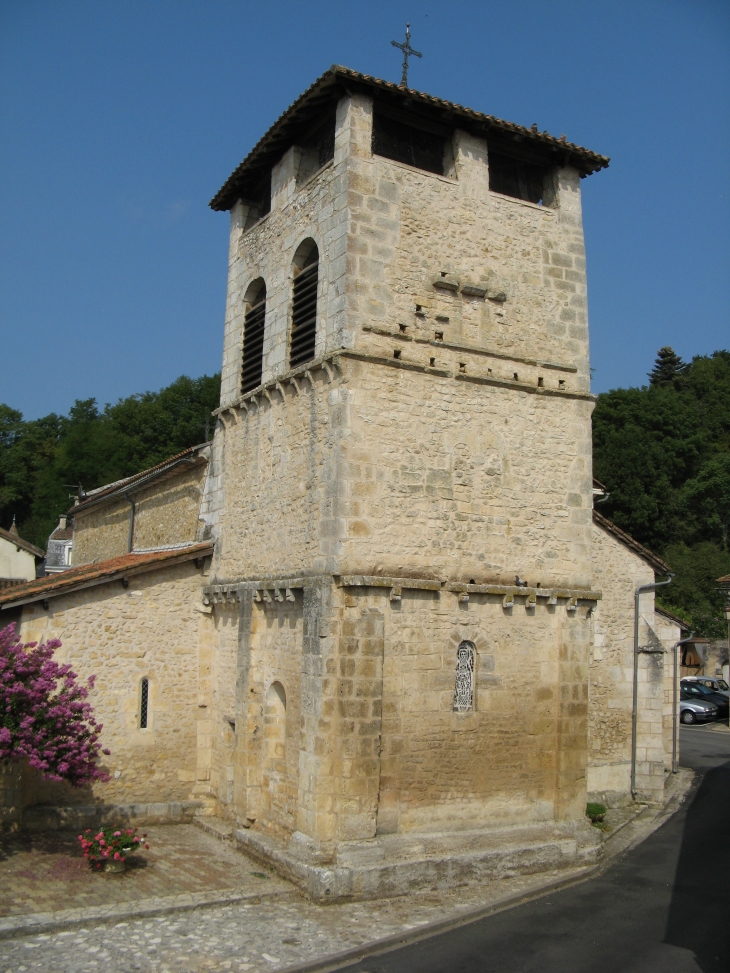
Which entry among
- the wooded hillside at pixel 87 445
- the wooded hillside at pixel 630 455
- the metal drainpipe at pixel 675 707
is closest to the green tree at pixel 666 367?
the wooded hillside at pixel 630 455

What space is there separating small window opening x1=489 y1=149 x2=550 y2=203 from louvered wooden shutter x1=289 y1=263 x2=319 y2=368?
11.8 feet

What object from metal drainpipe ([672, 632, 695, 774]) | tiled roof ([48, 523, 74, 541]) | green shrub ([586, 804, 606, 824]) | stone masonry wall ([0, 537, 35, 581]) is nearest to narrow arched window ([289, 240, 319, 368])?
green shrub ([586, 804, 606, 824])

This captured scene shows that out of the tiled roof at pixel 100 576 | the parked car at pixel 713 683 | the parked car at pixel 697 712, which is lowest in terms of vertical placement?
the parked car at pixel 697 712

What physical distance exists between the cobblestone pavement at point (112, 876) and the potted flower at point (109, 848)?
0.12 m

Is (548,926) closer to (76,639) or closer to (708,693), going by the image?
(76,639)

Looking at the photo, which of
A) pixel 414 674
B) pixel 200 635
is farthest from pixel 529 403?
pixel 200 635

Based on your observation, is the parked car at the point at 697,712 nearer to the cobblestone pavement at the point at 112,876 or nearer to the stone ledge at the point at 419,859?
the stone ledge at the point at 419,859

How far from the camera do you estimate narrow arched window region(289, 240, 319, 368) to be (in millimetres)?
12273

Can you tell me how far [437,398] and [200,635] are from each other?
19.2ft

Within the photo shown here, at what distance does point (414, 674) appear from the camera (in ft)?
36.0

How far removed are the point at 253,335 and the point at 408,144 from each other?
4014 millimetres

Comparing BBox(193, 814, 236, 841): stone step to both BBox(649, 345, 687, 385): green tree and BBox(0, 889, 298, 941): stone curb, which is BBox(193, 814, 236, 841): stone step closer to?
BBox(0, 889, 298, 941): stone curb

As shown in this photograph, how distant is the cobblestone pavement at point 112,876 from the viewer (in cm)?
966

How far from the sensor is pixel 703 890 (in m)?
10.9
